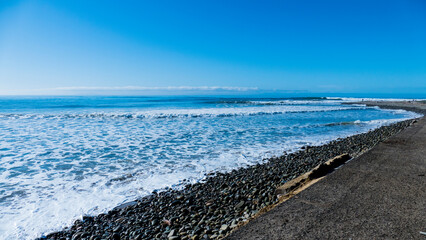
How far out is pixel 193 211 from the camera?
4.34m

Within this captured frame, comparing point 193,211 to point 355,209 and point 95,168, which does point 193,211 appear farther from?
point 95,168

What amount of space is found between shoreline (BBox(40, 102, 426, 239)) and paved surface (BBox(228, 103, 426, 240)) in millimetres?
630

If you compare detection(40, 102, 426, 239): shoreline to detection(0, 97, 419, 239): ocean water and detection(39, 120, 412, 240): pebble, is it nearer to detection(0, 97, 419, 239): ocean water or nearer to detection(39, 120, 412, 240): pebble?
detection(39, 120, 412, 240): pebble

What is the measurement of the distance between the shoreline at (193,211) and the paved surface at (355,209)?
630mm

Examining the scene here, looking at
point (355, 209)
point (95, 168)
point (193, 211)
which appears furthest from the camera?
point (95, 168)

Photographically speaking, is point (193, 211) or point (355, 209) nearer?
point (355, 209)

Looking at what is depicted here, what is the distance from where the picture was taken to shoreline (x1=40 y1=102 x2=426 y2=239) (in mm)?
3660

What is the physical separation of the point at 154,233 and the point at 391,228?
3.16 metres

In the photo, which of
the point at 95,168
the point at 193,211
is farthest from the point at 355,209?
the point at 95,168

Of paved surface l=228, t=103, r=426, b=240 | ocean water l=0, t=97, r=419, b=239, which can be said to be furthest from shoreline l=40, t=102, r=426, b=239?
paved surface l=228, t=103, r=426, b=240

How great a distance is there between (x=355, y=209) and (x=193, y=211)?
2.59 meters

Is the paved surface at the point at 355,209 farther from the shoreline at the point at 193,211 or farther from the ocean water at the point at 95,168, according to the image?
the ocean water at the point at 95,168

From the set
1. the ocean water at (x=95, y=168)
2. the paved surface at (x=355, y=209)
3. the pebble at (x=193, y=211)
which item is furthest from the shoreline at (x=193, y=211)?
the paved surface at (x=355, y=209)

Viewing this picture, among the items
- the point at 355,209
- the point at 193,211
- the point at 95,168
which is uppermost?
the point at 355,209
